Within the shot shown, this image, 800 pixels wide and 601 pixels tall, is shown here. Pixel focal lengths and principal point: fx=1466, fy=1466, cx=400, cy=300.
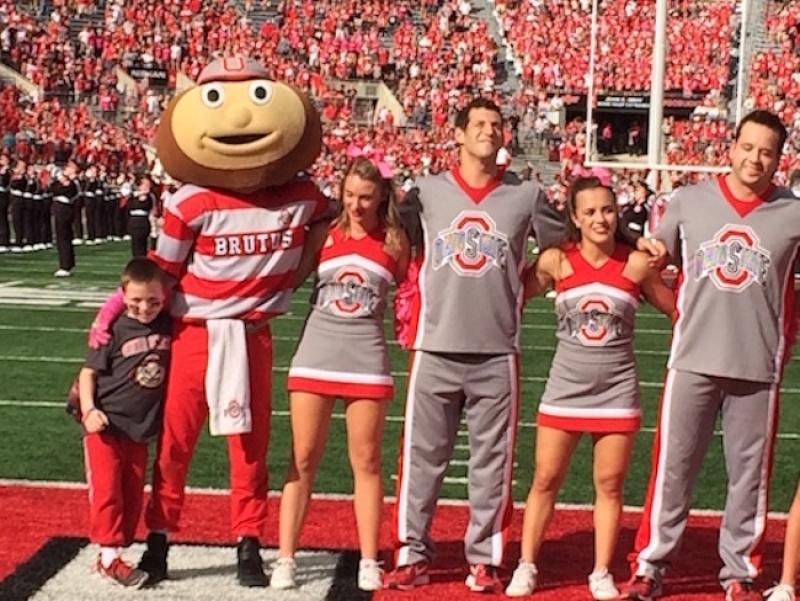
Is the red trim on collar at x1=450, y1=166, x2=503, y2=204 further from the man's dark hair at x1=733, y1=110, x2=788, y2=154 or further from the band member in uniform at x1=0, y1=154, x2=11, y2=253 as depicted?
the band member in uniform at x1=0, y1=154, x2=11, y2=253

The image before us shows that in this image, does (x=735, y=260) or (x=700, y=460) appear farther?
(x=700, y=460)

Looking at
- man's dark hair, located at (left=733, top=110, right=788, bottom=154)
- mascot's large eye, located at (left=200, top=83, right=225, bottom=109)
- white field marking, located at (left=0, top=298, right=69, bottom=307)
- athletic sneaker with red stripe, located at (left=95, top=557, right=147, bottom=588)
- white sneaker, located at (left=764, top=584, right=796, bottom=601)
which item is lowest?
white field marking, located at (left=0, top=298, right=69, bottom=307)

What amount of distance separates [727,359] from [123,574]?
2.02 meters

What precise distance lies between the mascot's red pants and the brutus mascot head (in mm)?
507

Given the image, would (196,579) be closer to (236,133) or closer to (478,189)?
(236,133)

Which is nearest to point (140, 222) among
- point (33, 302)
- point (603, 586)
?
point (33, 302)

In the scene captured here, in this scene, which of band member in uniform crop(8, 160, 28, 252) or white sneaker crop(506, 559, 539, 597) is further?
band member in uniform crop(8, 160, 28, 252)

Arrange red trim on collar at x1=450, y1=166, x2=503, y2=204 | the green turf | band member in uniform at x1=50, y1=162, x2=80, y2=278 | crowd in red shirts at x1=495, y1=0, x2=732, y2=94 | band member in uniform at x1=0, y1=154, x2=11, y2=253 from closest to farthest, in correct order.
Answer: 1. red trim on collar at x1=450, y1=166, x2=503, y2=204
2. the green turf
3. band member in uniform at x1=50, y1=162, x2=80, y2=278
4. crowd in red shirts at x1=495, y1=0, x2=732, y2=94
5. band member in uniform at x1=0, y1=154, x2=11, y2=253

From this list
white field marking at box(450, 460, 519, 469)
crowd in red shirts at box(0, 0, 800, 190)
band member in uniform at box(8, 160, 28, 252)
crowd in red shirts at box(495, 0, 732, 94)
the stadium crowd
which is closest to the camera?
white field marking at box(450, 460, 519, 469)

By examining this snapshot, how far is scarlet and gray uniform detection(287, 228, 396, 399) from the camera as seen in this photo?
15.4 feet

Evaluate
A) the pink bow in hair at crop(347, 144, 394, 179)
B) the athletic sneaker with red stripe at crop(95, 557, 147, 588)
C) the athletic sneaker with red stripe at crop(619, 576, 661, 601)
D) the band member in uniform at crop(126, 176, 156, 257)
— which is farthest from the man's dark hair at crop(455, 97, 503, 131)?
the band member in uniform at crop(126, 176, 156, 257)

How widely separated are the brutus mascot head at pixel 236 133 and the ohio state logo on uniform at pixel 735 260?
136 cm

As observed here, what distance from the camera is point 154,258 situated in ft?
15.6

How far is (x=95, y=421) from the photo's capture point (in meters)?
4.61
